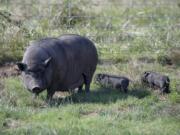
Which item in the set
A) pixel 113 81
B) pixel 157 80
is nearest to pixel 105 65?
pixel 113 81

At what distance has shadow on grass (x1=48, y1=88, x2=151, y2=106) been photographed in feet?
29.7

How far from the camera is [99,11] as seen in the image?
16109 mm

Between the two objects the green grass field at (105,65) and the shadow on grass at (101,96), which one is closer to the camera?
the green grass field at (105,65)

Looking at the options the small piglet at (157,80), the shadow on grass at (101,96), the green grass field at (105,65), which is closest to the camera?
the green grass field at (105,65)

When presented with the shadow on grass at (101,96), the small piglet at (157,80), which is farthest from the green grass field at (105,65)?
the small piglet at (157,80)

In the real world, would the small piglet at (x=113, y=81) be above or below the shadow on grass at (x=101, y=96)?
above

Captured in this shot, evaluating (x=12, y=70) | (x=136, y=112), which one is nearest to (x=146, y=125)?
(x=136, y=112)

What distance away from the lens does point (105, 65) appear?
11602mm

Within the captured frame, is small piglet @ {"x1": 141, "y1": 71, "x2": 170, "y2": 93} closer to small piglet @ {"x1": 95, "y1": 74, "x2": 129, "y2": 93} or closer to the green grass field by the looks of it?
the green grass field

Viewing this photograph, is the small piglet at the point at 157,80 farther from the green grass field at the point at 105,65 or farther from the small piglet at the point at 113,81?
the small piglet at the point at 113,81

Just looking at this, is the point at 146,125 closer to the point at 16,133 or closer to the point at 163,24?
the point at 16,133

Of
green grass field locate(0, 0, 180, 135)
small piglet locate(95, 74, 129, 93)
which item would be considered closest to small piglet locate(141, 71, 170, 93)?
green grass field locate(0, 0, 180, 135)

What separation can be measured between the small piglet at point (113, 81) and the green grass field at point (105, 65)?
9 cm

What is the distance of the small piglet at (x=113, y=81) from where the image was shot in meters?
9.55
